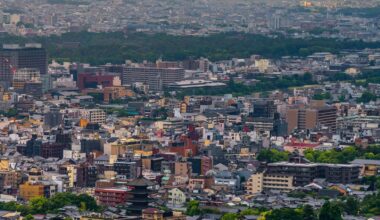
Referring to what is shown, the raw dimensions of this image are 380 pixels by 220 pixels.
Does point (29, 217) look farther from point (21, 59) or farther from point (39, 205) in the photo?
point (21, 59)

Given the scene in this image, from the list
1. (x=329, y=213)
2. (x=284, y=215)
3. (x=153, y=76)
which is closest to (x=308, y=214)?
(x=284, y=215)

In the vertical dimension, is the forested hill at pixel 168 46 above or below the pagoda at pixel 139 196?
above

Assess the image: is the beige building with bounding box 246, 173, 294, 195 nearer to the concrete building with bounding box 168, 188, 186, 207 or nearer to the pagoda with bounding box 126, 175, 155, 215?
the concrete building with bounding box 168, 188, 186, 207

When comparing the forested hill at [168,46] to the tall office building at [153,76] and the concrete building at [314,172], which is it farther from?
the concrete building at [314,172]

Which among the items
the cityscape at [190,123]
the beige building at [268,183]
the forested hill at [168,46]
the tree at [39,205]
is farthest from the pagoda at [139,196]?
the forested hill at [168,46]

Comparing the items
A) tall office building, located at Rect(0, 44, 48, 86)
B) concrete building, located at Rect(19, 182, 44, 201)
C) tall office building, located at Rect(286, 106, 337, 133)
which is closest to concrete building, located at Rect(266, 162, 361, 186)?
concrete building, located at Rect(19, 182, 44, 201)

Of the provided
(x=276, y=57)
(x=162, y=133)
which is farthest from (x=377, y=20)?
(x=162, y=133)
